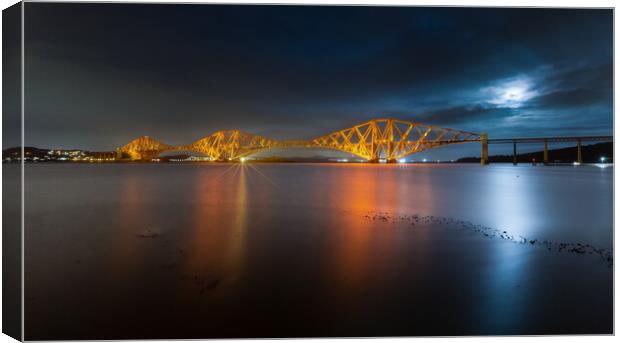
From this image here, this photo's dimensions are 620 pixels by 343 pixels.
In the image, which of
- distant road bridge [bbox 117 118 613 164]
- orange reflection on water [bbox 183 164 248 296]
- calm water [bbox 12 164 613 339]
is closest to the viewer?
calm water [bbox 12 164 613 339]

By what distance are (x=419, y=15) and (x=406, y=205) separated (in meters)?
5.34

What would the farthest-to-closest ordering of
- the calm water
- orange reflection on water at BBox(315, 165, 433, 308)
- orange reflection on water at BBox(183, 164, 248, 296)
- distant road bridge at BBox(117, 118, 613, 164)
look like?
distant road bridge at BBox(117, 118, 613, 164) < orange reflection on water at BBox(183, 164, 248, 296) < orange reflection on water at BBox(315, 165, 433, 308) < the calm water

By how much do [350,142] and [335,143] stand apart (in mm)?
2786

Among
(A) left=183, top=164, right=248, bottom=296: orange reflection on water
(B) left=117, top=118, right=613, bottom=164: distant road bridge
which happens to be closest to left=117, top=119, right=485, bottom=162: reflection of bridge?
(B) left=117, top=118, right=613, bottom=164: distant road bridge

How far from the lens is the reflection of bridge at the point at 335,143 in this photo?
724 inches

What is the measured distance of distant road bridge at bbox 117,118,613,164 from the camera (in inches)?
675

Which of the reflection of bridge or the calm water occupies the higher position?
the reflection of bridge

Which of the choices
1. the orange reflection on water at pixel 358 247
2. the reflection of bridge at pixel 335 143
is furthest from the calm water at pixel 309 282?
the reflection of bridge at pixel 335 143

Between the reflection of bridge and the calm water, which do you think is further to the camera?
the reflection of bridge

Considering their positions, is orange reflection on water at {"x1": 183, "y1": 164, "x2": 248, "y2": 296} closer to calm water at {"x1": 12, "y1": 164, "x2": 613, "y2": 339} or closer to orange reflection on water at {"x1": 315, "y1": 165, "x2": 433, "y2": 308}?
calm water at {"x1": 12, "y1": 164, "x2": 613, "y2": 339}

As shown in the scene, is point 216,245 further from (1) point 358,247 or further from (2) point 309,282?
(1) point 358,247

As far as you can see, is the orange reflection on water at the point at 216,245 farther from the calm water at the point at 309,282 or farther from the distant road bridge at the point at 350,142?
the distant road bridge at the point at 350,142

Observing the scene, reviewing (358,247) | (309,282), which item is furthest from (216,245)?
(358,247)

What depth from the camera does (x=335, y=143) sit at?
64.5 m
